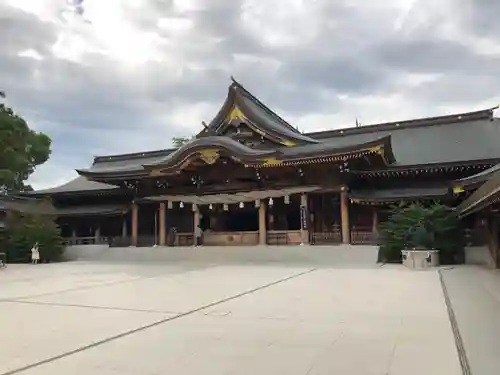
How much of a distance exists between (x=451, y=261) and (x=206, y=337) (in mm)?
11475

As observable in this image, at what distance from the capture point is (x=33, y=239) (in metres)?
19.4

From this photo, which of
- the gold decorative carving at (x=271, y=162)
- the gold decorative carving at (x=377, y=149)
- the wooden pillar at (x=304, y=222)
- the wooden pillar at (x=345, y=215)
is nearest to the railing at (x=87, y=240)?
the gold decorative carving at (x=271, y=162)

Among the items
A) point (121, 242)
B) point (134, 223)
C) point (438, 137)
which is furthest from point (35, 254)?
point (438, 137)

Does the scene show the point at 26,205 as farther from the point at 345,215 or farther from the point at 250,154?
the point at 345,215

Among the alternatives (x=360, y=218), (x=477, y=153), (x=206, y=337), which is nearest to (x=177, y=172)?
(x=360, y=218)

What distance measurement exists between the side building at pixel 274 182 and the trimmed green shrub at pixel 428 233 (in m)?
1.94

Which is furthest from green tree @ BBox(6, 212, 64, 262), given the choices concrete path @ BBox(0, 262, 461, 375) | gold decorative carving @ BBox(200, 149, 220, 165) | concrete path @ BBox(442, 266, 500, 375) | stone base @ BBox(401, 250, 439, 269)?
concrete path @ BBox(442, 266, 500, 375)

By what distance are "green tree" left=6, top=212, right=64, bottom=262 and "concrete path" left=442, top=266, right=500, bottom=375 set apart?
55.2 ft

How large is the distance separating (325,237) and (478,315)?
11.8 meters

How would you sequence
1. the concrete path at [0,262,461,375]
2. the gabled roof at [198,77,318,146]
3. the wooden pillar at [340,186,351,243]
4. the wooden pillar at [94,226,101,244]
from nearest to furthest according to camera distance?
1. the concrete path at [0,262,461,375]
2. the wooden pillar at [340,186,351,243]
3. the gabled roof at [198,77,318,146]
4. the wooden pillar at [94,226,101,244]

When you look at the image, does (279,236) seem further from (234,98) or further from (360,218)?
(234,98)

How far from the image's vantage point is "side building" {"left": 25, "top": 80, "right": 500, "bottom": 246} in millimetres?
16766

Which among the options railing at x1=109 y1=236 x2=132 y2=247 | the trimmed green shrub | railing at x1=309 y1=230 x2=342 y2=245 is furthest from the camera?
railing at x1=109 y1=236 x2=132 y2=247

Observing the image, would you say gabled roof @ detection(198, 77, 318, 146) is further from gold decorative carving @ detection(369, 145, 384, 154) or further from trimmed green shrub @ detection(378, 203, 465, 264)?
trimmed green shrub @ detection(378, 203, 465, 264)
